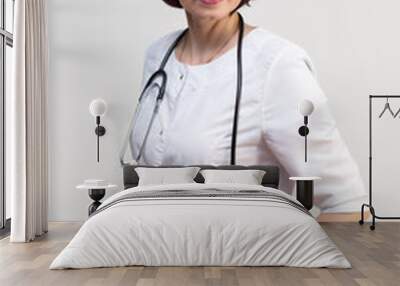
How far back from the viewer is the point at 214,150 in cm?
716

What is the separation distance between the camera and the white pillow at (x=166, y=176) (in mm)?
6645

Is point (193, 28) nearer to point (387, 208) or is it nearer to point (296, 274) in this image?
point (387, 208)

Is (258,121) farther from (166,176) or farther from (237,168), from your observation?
(166,176)

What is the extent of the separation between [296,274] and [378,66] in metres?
3.86

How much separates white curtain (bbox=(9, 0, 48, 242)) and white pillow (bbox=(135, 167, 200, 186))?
1048mm

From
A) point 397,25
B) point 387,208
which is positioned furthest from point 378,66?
point 387,208

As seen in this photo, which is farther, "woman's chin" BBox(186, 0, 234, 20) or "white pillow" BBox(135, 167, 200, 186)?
"woman's chin" BBox(186, 0, 234, 20)

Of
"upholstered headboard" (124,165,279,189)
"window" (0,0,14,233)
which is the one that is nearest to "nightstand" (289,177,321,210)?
"upholstered headboard" (124,165,279,189)

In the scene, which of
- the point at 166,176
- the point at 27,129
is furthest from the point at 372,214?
the point at 27,129

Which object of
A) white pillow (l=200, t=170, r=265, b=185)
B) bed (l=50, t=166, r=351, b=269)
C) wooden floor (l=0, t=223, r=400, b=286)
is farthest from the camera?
white pillow (l=200, t=170, r=265, b=185)

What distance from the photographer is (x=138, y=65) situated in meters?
7.57

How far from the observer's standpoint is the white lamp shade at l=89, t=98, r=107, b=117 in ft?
23.9

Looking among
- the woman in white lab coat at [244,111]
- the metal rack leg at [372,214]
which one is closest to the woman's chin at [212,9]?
the woman in white lab coat at [244,111]

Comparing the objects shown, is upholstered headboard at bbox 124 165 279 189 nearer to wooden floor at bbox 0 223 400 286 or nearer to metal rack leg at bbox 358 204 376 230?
metal rack leg at bbox 358 204 376 230
